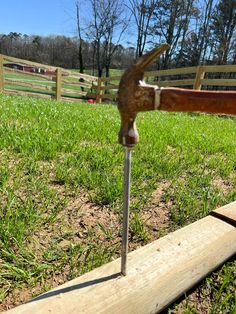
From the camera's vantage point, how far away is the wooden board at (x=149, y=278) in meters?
1.00

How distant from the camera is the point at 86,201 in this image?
1.92 m

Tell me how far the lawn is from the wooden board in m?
0.14

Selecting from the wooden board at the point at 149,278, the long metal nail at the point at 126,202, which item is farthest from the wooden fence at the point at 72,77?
the long metal nail at the point at 126,202

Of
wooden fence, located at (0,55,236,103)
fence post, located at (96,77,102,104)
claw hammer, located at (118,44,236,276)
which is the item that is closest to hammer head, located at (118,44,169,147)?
claw hammer, located at (118,44,236,276)

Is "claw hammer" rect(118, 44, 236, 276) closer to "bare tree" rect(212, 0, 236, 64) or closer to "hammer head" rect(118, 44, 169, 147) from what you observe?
"hammer head" rect(118, 44, 169, 147)

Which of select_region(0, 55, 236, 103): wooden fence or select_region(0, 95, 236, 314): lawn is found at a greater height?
select_region(0, 55, 236, 103): wooden fence

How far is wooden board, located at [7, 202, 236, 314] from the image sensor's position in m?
1.00

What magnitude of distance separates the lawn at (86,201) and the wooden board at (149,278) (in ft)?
0.47

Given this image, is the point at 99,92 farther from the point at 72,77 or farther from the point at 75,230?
the point at 75,230

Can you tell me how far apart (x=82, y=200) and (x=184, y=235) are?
0.74 m

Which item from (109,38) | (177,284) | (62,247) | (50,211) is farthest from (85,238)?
(109,38)

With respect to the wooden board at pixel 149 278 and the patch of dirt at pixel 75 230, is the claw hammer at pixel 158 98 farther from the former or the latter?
the patch of dirt at pixel 75 230

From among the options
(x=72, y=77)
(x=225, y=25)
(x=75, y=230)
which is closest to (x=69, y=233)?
(x=75, y=230)

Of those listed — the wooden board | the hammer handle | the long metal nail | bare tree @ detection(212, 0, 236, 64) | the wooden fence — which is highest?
bare tree @ detection(212, 0, 236, 64)
